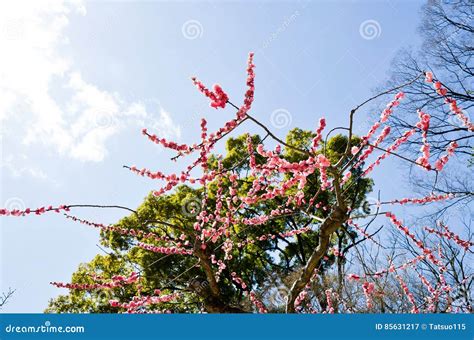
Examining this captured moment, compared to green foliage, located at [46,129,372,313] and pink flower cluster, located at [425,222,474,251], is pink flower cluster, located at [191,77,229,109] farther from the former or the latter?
green foliage, located at [46,129,372,313]

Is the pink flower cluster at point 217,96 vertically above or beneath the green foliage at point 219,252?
beneath

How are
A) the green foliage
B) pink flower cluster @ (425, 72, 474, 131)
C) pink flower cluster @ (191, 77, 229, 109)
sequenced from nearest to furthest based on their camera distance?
pink flower cluster @ (191, 77, 229, 109)
pink flower cluster @ (425, 72, 474, 131)
the green foliage

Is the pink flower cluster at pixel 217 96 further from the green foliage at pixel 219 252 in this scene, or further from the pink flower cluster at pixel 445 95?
the green foliage at pixel 219 252

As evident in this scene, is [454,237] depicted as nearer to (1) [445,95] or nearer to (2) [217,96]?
(1) [445,95]

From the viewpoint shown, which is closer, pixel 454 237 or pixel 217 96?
pixel 217 96

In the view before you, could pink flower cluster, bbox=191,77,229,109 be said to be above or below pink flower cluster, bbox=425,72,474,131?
below

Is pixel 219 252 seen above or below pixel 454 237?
above

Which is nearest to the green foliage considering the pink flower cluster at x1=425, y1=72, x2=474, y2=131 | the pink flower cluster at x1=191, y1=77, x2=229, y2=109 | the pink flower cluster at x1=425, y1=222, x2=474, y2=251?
the pink flower cluster at x1=425, y1=222, x2=474, y2=251

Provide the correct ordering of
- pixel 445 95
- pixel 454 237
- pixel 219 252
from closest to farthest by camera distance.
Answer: pixel 445 95, pixel 454 237, pixel 219 252

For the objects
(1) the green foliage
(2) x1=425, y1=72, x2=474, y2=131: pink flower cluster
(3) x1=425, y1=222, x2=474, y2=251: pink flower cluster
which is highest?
(1) the green foliage

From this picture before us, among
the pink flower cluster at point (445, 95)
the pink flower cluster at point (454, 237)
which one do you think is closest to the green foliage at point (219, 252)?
the pink flower cluster at point (454, 237)

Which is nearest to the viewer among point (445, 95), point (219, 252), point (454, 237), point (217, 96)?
point (217, 96)

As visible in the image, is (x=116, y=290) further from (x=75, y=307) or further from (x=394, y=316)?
(x=394, y=316)

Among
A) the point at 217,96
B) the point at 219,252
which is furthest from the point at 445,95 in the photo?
the point at 219,252
